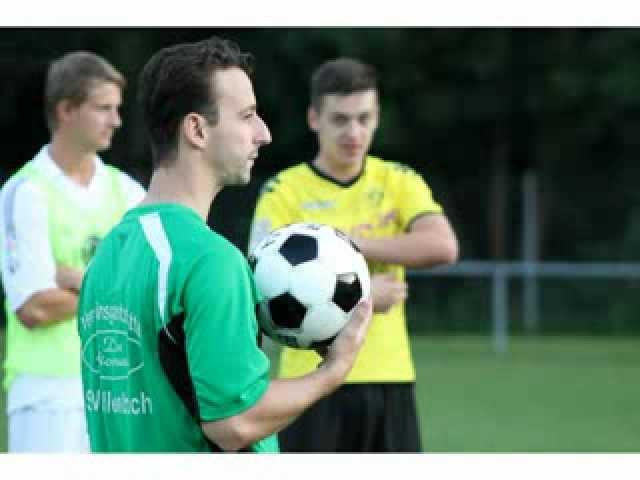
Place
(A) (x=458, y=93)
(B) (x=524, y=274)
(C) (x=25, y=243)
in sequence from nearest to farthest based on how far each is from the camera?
1. (C) (x=25, y=243)
2. (B) (x=524, y=274)
3. (A) (x=458, y=93)

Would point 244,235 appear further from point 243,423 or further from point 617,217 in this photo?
point 243,423

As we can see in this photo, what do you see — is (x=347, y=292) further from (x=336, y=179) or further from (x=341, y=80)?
(x=341, y=80)

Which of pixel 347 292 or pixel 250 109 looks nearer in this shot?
pixel 250 109

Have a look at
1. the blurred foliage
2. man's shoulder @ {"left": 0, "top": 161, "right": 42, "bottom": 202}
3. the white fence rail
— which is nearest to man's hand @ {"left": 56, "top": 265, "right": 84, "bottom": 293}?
man's shoulder @ {"left": 0, "top": 161, "right": 42, "bottom": 202}

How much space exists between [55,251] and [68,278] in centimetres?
13

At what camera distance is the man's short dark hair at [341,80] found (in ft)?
18.0

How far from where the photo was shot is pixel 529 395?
40.7 feet

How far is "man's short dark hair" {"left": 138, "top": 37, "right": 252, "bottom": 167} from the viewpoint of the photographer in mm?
3078

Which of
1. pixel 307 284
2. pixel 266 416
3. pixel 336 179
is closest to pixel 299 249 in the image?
pixel 307 284

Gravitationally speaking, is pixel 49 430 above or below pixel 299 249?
below

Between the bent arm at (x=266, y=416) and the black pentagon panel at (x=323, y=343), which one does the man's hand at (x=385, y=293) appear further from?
the bent arm at (x=266, y=416)

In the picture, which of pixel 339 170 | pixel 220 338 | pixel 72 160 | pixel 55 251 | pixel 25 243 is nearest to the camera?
pixel 220 338

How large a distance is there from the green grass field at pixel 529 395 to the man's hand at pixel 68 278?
11.8 ft

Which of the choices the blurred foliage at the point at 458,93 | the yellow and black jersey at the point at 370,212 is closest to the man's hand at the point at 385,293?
the yellow and black jersey at the point at 370,212
